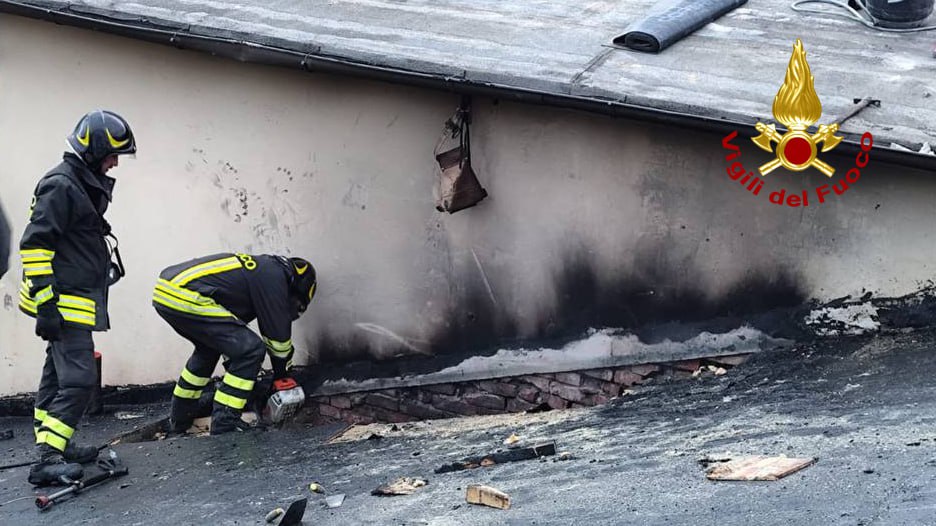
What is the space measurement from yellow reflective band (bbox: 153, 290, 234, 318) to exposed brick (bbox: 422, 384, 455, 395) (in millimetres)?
1403

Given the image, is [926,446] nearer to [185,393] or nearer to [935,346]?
[935,346]

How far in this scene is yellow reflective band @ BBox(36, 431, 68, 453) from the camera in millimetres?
6703

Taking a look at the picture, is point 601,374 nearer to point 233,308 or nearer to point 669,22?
point 669,22

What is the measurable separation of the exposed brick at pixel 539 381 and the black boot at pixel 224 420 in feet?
5.92

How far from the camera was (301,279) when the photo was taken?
8031 mm

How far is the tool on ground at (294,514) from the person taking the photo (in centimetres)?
545

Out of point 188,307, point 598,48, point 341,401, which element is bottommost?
point 341,401

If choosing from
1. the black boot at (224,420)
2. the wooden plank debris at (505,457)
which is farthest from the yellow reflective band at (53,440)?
the wooden plank debris at (505,457)

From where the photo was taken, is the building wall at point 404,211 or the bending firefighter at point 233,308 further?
the bending firefighter at point 233,308

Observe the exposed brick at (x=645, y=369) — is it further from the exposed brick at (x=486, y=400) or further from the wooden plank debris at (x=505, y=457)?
the wooden plank debris at (x=505, y=457)

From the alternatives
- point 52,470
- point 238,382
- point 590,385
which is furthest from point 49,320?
point 590,385

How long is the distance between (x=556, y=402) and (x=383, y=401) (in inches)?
49.9

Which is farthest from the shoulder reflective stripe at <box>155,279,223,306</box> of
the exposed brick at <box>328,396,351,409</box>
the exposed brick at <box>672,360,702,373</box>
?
the exposed brick at <box>672,360,702,373</box>

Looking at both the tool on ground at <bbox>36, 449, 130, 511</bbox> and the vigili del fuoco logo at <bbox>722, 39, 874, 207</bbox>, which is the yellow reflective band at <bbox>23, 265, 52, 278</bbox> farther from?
the vigili del fuoco logo at <bbox>722, 39, 874, 207</bbox>
